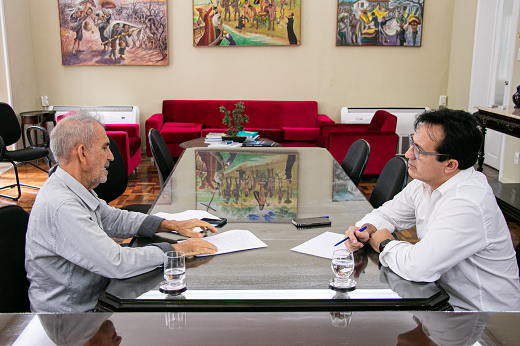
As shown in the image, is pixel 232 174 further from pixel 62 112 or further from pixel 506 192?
pixel 62 112

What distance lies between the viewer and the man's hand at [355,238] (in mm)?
1617

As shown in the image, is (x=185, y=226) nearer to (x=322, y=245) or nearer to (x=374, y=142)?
(x=322, y=245)

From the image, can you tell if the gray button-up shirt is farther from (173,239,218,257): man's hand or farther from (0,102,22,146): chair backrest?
(0,102,22,146): chair backrest

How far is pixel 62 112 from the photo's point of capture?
7059mm

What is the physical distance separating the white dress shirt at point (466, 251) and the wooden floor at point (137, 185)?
2.31 meters

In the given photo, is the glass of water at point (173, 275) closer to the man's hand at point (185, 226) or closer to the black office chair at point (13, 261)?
the man's hand at point (185, 226)

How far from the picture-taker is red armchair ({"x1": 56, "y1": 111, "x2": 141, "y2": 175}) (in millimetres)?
5387

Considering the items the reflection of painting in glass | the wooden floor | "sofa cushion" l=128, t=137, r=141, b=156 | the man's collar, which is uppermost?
the man's collar

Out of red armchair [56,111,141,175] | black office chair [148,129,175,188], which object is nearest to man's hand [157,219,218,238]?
black office chair [148,129,175,188]

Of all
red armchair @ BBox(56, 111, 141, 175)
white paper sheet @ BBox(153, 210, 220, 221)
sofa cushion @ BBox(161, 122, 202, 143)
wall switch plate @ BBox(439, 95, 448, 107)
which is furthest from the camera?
wall switch plate @ BBox(439, 95, 448, 107)

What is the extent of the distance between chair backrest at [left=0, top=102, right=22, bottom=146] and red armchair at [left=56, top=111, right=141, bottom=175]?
22.3 inches

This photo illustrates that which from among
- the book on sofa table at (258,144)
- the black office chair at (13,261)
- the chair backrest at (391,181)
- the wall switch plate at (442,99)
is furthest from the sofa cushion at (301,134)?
the black office chair at (13,261)

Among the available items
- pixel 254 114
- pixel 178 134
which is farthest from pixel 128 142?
pixel 254 114

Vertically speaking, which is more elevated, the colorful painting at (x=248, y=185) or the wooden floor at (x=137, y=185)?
the colorful painting at (x=248, y=185)
